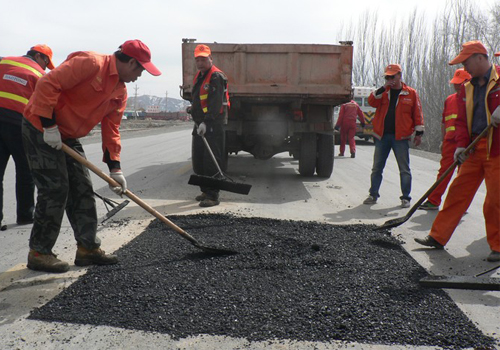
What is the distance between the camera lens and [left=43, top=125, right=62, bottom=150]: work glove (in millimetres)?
3352

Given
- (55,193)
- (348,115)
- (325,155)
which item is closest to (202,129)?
(55,193)

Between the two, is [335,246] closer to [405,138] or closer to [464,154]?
[464,154]

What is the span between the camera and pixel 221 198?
23.0 ft

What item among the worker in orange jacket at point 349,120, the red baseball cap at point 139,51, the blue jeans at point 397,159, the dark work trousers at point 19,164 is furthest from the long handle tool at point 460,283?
the worker in orange jacket at point 349,120

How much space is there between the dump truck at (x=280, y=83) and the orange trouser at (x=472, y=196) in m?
3.60

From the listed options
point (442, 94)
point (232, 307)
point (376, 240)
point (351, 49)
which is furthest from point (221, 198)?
point (442, 94)

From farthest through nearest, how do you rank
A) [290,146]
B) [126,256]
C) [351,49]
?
[290,146]
[351,49]
[126,256]

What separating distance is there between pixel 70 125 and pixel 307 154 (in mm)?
5788

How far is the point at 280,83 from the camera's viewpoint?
7.97 metres

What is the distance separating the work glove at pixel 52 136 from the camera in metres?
3.35

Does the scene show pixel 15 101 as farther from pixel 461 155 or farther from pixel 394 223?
pixel 461 155

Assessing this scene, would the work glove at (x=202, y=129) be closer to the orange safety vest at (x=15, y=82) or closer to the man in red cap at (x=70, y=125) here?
the orange safety vest at (x=15, y=82)

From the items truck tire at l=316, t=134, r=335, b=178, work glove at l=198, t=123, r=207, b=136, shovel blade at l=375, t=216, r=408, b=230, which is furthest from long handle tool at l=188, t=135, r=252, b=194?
truck tire at l=316, t=134, r=335, b=178

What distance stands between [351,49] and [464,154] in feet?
13.0
